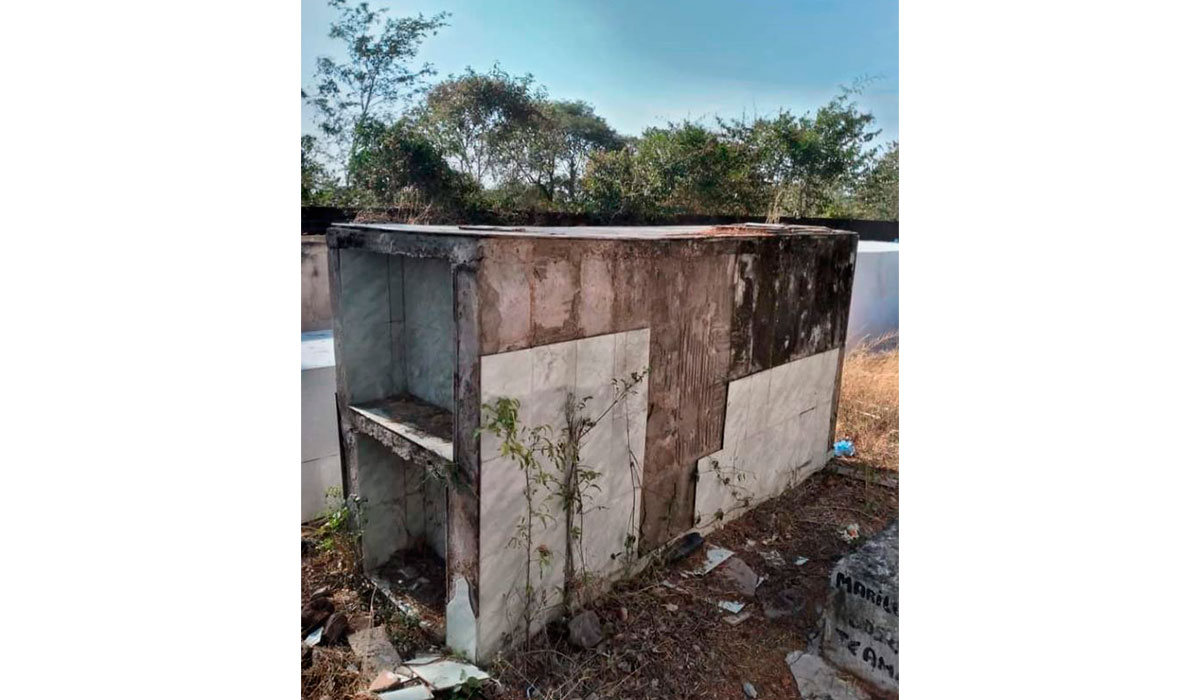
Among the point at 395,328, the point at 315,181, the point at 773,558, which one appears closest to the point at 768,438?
the point at 773,558

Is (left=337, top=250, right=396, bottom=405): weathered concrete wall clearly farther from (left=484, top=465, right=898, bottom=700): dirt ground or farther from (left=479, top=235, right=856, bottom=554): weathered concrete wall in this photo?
(left=484, top=465, right=898, bottom=700): dirt ground

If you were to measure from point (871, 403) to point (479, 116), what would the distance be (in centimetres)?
374

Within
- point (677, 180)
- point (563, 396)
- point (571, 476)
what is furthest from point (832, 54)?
point (677, 180)

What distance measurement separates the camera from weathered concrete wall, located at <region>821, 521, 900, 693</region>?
2104 mm

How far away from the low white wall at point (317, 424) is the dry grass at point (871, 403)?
2.86 meters

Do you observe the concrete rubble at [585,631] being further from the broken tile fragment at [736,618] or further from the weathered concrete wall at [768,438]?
the weathered concrete wall at [768,438]

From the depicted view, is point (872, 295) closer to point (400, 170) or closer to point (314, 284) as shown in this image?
point (314, 284)

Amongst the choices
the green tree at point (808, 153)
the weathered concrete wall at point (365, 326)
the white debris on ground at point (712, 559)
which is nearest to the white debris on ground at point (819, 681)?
the white debris on ground at point (712, 559)

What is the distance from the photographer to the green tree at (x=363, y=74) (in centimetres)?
340

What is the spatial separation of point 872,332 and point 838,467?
846 millimetres

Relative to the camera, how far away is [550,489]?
7.66 ft

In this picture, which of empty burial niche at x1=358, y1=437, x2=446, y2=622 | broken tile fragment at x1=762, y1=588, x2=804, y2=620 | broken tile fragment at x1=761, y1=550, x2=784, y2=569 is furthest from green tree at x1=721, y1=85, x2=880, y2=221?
empty burial niche at x1=358, y1=437, x2=446, y2=622
